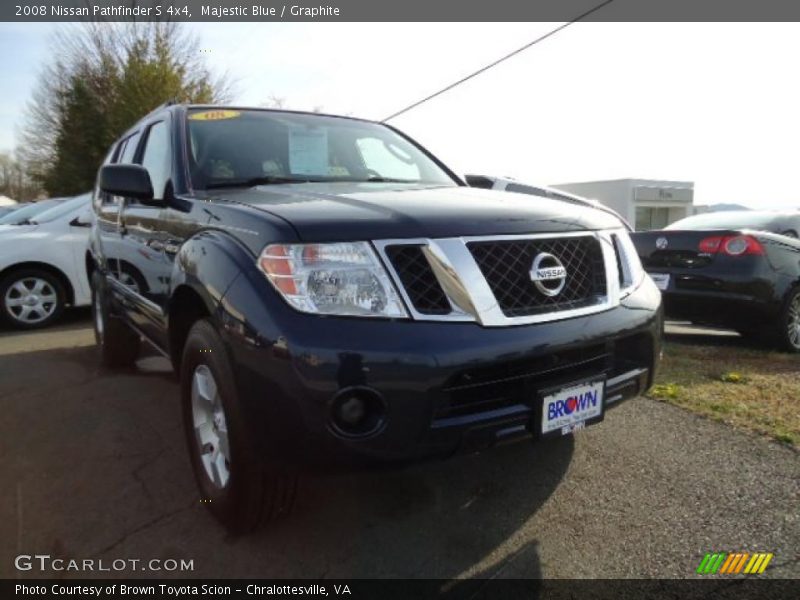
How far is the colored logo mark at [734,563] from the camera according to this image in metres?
1.97

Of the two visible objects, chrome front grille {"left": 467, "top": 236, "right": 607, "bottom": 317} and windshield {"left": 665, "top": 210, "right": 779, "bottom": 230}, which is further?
windshield {"left": 665, "top": 210, "right": 779, "bottom": 230}

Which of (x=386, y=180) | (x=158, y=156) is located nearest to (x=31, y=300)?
(x=158, y=156)

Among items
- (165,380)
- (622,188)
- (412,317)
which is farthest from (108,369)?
(622,188)

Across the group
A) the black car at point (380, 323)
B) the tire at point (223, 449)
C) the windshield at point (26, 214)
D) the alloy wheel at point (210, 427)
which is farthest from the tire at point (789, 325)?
the windshield at point (26, 214)

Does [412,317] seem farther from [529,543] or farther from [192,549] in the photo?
[192,549]

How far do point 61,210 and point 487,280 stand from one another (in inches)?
275

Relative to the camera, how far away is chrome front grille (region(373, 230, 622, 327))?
190 cm

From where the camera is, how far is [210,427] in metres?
2.34

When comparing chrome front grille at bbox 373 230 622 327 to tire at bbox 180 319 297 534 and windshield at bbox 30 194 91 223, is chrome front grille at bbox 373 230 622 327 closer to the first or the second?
tire at bbox 180 319 297 534

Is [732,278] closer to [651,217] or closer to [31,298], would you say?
[31,298]

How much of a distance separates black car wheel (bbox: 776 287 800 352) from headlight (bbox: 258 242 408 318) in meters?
4.31

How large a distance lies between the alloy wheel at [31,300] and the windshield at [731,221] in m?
6.90

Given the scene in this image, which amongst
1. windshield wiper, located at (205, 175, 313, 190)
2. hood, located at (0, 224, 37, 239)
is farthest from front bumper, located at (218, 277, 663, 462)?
hood, located at (0, 224, 37, 239)

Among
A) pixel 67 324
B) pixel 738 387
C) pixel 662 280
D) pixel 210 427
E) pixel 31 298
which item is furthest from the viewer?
pixel 67 324
